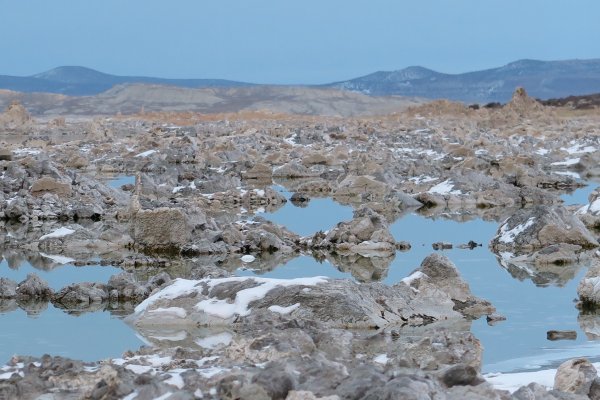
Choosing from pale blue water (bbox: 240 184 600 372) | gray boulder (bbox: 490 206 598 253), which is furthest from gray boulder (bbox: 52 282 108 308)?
gray boulder (bbox: 490 206 598 253)

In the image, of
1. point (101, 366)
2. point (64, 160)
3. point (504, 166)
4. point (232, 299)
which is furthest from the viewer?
point (64, 160)

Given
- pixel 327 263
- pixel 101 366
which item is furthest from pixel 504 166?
pixel 101 366

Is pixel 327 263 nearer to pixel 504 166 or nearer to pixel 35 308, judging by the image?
pixel 35 308

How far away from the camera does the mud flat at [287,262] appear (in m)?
5.96

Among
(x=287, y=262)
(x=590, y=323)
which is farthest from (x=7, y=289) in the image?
(x=590, y=323)

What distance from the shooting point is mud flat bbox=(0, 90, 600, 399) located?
5.96m

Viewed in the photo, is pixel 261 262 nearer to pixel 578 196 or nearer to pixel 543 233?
pixel 543 233

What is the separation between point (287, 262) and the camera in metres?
13.2

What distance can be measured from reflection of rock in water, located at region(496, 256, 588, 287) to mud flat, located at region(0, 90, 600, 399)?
0.03 m

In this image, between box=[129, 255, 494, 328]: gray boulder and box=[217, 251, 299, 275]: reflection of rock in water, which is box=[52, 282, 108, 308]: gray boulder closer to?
box=[129, 255, 494, 328]: gray boulder

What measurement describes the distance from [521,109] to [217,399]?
197ft

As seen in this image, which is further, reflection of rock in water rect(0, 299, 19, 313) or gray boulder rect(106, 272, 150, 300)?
gray boulder rect(106, 272, 150, 300)

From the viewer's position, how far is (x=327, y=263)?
1319cm

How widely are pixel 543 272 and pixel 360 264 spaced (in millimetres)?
2035
